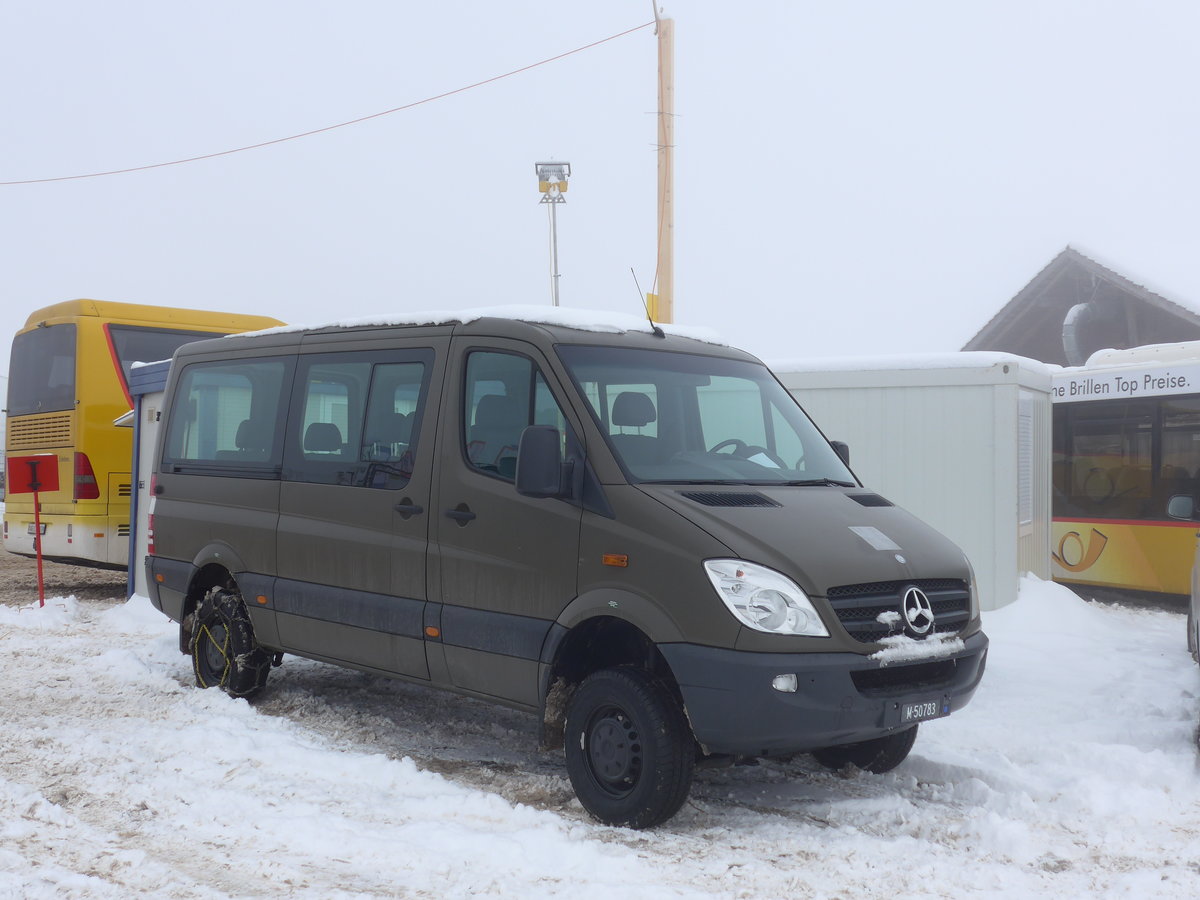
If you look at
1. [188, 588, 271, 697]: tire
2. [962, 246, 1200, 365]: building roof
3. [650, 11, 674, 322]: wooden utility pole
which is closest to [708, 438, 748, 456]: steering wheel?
[188, 588, 271, 697]: tire

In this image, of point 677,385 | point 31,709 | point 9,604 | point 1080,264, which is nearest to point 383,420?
point 677,385

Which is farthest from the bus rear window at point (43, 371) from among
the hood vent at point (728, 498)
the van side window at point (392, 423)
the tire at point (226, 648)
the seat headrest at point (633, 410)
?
the hood vent at point (728, 498)

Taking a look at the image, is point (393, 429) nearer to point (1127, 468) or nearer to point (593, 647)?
point (593, 647)

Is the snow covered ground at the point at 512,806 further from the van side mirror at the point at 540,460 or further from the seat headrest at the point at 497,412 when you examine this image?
the seat headrest at the point at 497,412

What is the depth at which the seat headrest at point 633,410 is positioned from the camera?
5812mm

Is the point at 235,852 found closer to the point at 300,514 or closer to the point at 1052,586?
the point at 300,514

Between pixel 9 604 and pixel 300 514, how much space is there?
764 centimetres

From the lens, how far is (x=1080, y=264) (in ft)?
78.0

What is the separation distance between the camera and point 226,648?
7930 millimetres

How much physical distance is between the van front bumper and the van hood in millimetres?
337

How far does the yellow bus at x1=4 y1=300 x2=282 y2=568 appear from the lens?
1387cm

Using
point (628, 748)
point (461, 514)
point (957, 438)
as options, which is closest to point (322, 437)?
point (461, 514)

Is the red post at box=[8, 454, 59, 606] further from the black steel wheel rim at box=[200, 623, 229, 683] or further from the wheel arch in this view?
the wheel arch

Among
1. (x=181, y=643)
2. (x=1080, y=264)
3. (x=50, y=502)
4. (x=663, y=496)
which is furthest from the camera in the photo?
(x=1080, y=264)
